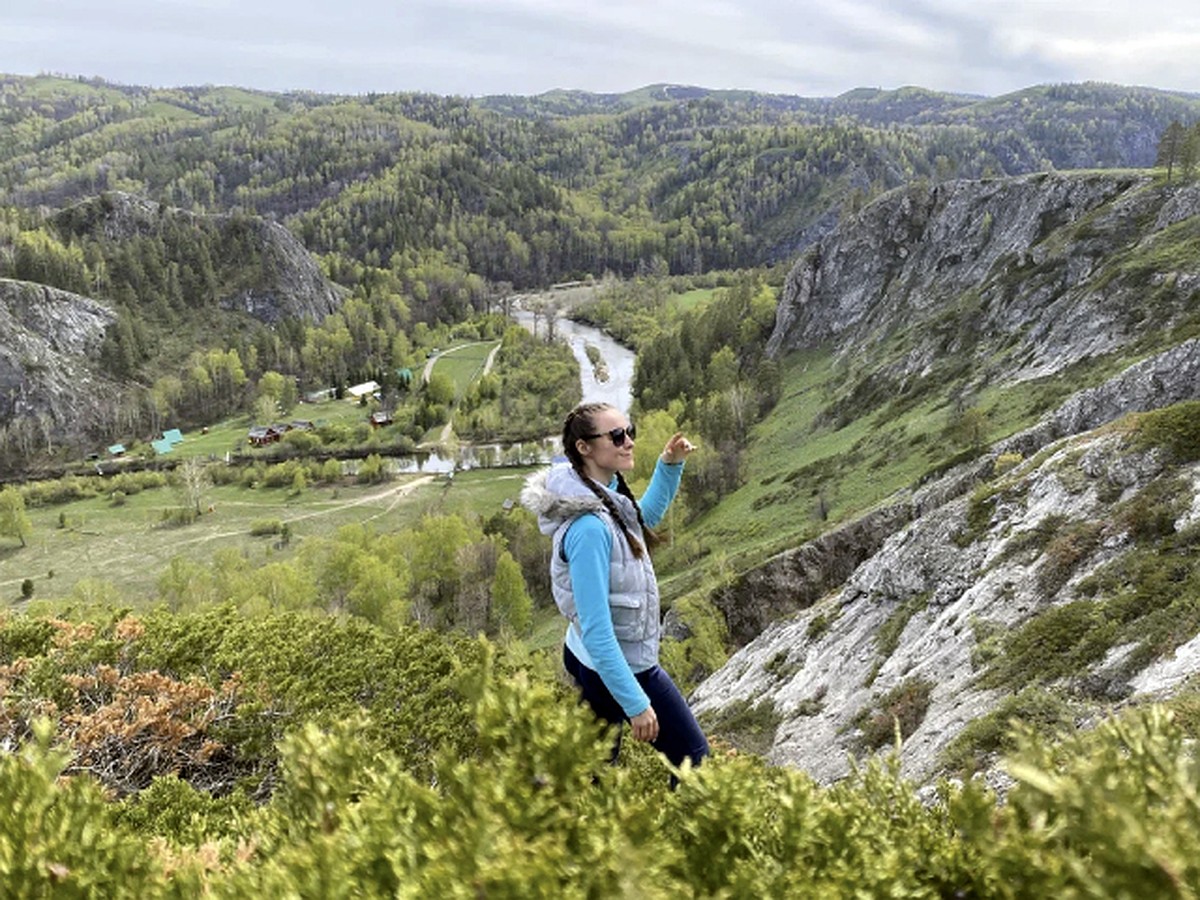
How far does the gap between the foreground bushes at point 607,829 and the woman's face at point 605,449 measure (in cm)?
281

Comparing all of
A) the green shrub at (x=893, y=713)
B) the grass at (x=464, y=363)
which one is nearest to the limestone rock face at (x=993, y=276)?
the green shrub at (x=893, y=713)

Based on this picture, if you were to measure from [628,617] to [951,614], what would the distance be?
1387 cm

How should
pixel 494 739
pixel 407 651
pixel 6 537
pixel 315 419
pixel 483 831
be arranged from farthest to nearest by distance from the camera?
pixel 315 419, pixel 6 537, pixel 407 651, pixel 494 739, pixel 483 831

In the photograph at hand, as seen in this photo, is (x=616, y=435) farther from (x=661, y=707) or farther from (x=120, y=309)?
(x=120, y=309)

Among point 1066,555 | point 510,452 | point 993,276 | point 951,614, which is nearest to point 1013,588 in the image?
point 1066,555

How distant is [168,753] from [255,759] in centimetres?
148

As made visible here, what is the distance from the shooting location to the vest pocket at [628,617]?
6410 millimetres

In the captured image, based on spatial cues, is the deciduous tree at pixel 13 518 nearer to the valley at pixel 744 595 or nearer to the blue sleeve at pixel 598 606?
the valley at pixel 744 595

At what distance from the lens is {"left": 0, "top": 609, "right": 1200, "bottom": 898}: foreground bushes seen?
296cm

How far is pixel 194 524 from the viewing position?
337ft

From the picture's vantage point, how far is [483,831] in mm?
3223

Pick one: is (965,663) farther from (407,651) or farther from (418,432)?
(418,432)

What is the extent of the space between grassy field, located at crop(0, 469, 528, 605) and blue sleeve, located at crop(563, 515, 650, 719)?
8483 centimetres

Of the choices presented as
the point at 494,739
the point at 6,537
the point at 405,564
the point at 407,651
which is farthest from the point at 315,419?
the point at 494,739
